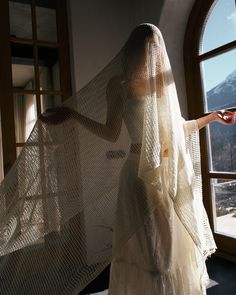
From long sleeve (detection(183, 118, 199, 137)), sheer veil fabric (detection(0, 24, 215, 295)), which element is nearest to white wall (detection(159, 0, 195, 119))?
long sleeve (detection(183, 118, 199, 137))

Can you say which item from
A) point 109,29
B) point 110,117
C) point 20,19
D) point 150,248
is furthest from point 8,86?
point 150,248

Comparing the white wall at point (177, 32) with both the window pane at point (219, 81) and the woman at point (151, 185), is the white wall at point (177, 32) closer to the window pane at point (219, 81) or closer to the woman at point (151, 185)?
the window pane at point (219, 81)

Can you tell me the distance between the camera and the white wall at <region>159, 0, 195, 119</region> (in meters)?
2.12

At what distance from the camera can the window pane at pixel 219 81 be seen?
2.01 m

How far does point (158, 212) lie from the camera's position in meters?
0.95

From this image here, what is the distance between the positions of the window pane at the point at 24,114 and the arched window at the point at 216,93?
1098 mm

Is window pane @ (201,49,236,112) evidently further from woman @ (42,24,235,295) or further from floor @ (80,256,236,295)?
woman @ (42,24,235,295)

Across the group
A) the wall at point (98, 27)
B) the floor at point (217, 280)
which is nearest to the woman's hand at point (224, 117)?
the floor at point (217, 280)

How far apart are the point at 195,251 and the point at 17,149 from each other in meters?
1.40

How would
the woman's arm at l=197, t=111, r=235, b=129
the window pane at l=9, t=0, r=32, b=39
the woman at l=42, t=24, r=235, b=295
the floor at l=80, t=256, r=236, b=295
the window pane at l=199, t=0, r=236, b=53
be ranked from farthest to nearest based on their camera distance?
the window pane at l=9, t=0, r=32, b=39, the window pane at l=199, t=0, r=236, b=53, the floor at l=80, t=256, r=236, b=295, the woman's arm at l=197, t=111, r=235, b=129, the woman at l=42, t=24, r=235, b=295

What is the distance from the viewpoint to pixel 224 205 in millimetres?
2143

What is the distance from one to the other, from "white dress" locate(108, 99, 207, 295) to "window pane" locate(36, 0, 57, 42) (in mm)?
1458

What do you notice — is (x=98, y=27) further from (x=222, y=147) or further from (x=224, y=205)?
(x=224, y=205)

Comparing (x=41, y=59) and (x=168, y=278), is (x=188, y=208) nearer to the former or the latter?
(x=168, y=278)
